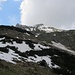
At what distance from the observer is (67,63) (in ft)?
151

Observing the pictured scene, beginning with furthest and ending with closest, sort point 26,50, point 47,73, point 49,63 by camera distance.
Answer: point 26,50 < point 49,63 < point 47,73

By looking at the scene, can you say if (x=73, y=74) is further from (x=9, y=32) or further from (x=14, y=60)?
(x=9, y=32)

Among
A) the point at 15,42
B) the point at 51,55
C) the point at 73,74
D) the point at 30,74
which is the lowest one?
the point at 30,74

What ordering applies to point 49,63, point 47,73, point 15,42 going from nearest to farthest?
point 47,73 < point 49,63 < point 15,42

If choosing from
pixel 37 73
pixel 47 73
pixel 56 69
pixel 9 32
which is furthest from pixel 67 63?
pixel 9 32

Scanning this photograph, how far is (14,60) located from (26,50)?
40.1 feet

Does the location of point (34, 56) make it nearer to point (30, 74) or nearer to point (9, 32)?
point (30, 74)

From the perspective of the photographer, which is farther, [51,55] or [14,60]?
[51,55]

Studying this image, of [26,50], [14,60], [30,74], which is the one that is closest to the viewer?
[30,74]

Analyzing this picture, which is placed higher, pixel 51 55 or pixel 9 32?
pixel 9 32

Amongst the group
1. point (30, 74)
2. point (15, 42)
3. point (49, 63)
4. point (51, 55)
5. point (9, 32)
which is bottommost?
point (30, 74)

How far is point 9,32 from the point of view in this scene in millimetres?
123812

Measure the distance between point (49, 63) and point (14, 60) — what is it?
26.4 ft

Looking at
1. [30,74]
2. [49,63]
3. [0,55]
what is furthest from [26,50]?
[30,74]
